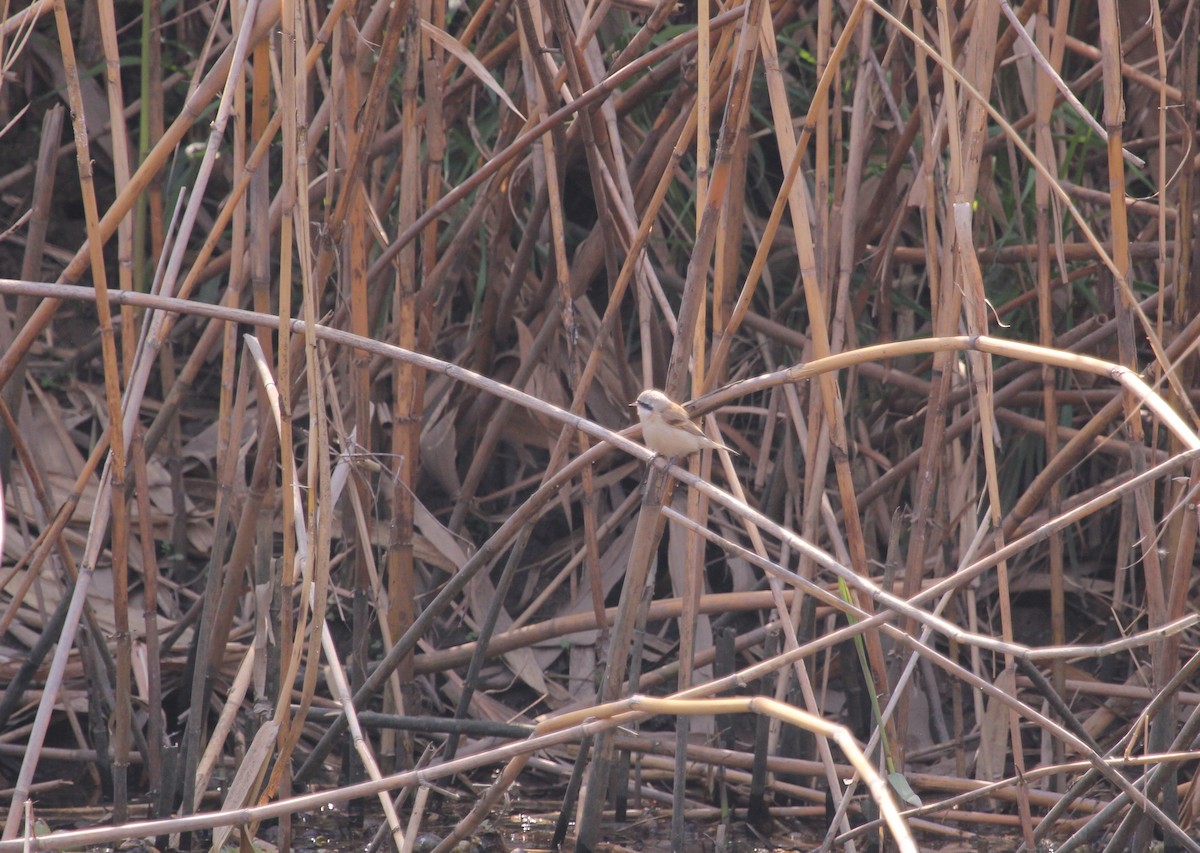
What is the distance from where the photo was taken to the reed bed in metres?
2.96

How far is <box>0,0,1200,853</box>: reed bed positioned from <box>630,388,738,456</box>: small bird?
0.38ft

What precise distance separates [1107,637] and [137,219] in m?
3.99

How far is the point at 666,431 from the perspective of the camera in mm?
3336

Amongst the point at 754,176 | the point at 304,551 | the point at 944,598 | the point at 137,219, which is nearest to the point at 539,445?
the point at 754,176

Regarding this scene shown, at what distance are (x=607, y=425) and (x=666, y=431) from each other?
2028 mm

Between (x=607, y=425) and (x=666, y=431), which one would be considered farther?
(x=607, y=425)

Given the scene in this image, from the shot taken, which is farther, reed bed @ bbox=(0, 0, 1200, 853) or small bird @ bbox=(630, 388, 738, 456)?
small bird @ bbox=(630, 388, 738, 456)

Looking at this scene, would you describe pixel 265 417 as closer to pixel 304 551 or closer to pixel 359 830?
pixel 304 551

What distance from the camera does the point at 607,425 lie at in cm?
536

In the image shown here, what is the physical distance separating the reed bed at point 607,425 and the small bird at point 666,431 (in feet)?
0.38

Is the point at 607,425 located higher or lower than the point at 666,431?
lower

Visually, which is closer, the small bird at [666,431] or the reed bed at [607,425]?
the reed bed at [607,425]

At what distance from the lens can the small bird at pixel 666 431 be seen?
328 centimetres

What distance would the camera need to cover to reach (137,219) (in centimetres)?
490
